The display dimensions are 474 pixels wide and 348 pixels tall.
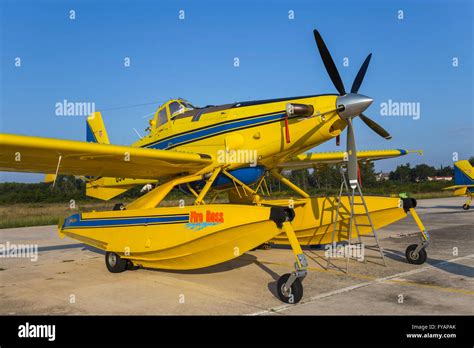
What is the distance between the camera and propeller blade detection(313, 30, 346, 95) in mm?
7238

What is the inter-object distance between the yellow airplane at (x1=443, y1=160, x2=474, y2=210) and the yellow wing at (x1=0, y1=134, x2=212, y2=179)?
21.4 m

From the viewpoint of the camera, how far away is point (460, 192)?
Result: 24.0 metres

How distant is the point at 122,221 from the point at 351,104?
16.1ft

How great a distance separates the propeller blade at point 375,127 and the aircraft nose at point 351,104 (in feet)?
4.25

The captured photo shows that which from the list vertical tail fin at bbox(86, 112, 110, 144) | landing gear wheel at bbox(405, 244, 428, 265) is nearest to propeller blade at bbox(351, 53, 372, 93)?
landing gear wheel at bbox(405, 244, 428, 265)

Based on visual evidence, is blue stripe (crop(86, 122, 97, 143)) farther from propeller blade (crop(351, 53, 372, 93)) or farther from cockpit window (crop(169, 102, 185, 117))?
propeller blade (crop(351, 53, 372, 93))

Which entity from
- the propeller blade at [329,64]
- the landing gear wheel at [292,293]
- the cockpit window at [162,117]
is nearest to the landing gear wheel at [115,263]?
the cockpit window at [162,117]

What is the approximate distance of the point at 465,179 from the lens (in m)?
23.9

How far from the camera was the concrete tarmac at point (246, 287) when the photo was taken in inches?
202

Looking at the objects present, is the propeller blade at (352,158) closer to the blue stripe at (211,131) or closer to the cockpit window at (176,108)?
the blue stripe at (211,131)

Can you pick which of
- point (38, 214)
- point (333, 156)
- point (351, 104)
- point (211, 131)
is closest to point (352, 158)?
point (351, 104)

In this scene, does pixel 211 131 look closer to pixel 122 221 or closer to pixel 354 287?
pixel 122 221
